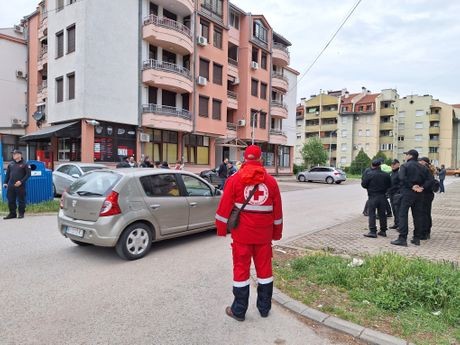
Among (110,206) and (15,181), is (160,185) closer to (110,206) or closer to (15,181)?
(110,206)

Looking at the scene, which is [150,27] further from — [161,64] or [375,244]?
[375,244]

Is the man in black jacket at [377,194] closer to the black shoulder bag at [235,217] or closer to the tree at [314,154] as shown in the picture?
the black shoulder bag at [235,217]

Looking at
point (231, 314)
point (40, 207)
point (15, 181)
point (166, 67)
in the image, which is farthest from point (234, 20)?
point (231, 314)

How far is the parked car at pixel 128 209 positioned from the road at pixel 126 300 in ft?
1.15

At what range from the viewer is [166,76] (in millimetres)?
23156

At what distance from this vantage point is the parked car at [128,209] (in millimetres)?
5500

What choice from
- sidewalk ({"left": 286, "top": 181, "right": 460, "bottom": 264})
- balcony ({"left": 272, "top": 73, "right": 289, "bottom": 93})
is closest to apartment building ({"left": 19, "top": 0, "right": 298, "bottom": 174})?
balcony ({"left": 272, "top": 73, "right": 289, "bottom": 93})

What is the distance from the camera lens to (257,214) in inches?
140

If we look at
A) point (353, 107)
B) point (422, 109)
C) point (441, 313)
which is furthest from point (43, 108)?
point (422, 109)

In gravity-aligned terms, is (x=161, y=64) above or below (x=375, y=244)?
Answer: above

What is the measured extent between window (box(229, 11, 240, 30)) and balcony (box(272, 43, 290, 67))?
561 centimetres

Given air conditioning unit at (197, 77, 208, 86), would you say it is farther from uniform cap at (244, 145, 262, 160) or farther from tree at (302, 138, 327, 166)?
uniform cap at (244, 145, 262, 160)

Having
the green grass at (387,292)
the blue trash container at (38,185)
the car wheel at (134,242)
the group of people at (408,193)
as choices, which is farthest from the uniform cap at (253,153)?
the blue trash container at (38,185)

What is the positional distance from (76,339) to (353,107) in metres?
75.4
